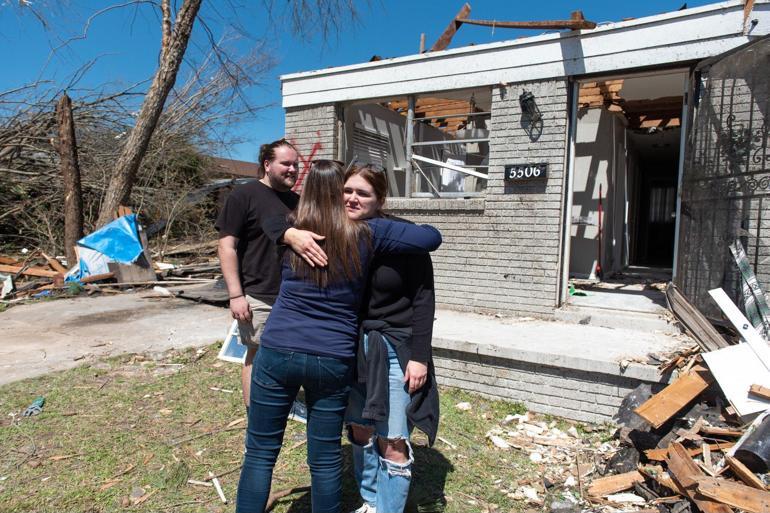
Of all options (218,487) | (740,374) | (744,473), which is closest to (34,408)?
(218,487)

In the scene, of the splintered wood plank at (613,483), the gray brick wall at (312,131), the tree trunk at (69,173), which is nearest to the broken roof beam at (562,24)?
the gray brick wall at (312,131)

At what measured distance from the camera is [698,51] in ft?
16.0

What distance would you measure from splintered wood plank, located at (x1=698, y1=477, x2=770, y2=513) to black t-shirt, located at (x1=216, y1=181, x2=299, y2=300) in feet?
8.55

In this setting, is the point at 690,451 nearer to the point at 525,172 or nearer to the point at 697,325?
the point at 697,325

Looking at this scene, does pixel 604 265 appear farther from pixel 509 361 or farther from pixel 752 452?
pixel 752 452

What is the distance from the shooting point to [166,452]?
3.22m

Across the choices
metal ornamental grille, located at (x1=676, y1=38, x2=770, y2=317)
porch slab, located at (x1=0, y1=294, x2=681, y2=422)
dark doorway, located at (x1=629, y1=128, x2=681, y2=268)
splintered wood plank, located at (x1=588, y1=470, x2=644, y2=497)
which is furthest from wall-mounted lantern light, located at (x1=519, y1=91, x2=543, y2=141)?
dark doorway, located at (x1=629, y1=128, x2=681, y2=268)

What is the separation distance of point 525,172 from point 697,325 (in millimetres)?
2439

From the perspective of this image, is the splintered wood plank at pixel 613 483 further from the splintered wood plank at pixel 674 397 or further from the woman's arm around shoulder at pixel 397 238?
the woman's arm around shoulder at pixel 397 238

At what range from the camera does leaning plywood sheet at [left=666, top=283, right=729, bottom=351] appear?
3.76 meters

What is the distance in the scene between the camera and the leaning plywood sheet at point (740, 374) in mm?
3006

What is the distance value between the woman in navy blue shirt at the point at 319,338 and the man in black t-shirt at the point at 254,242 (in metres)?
1.12

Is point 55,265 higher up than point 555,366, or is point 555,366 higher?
point 55,265

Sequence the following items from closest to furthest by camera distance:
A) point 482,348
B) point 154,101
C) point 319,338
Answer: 1. point 319,338
2. point 482,348
3. point 154,101
